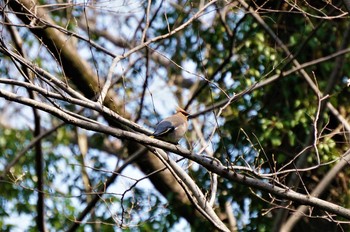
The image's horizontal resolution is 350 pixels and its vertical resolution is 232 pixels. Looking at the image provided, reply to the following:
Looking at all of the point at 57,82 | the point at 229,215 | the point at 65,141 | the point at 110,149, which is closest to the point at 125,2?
the point at 57,82

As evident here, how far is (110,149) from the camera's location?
1360 cm

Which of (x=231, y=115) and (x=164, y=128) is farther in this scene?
(x=231, y=115)

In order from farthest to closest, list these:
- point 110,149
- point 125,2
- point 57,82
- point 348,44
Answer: point 110,149 → point 348,44 → point 125,2 → point 57,82

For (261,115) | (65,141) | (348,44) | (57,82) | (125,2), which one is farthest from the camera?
(65,141)

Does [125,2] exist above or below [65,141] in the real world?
below

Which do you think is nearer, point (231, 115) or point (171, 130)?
point (171, 130)

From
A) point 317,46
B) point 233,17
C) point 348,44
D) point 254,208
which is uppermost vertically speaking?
point 233,17

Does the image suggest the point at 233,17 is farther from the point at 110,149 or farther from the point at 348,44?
the point at 110,149

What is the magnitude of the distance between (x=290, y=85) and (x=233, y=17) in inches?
68.7

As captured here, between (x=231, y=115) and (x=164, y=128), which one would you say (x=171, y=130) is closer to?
(x=164, y=128)

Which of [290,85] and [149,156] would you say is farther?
[290,85]

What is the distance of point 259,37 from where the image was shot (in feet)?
32.1

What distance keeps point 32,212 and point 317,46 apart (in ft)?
15.1

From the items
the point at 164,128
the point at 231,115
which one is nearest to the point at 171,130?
the point at 164,128
